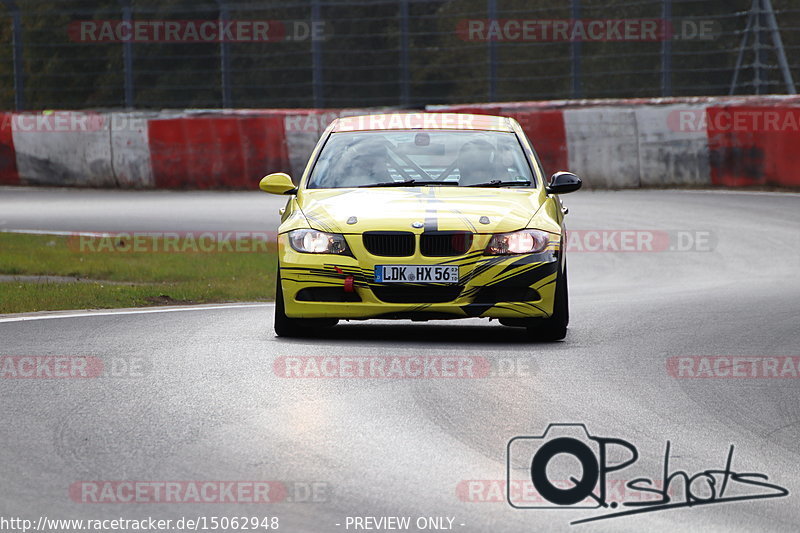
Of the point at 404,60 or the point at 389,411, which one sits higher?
the point at 404,60

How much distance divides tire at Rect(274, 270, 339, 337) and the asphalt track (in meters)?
0.12

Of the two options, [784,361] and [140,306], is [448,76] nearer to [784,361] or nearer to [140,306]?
[140,306]

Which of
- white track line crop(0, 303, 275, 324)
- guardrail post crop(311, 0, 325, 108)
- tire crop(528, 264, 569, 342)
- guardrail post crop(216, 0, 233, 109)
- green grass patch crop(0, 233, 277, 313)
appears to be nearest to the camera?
tire crop(528, 264, 569, 342)

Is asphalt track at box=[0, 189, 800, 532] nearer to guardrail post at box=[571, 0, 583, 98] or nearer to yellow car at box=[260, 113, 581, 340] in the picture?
yellow car at box=[260, 113, 581, 340]

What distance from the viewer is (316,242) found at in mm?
10000

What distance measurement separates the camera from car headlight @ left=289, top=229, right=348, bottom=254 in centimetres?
991

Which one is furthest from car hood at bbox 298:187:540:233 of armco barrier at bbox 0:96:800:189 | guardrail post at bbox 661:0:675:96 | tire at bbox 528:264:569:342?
guardrail post at bbox 661:0:675:96

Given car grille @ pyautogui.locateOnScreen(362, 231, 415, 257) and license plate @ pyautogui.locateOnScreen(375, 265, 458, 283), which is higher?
car grille @ pyautogui.locateOnScreen(362, 231, 415, 257)

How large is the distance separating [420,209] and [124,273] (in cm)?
636

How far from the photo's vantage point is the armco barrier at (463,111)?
22.3 metres

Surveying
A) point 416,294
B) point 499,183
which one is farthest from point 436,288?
point 499,183

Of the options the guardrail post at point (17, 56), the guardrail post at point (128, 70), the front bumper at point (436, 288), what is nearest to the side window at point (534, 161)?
the front bumper at point (436, 288)

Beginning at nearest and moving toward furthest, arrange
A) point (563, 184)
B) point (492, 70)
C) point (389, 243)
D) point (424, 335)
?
point (389, 243) < point (424, 335) < point (563, 184) < point (492, 70)

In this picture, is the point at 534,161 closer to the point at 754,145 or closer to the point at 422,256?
the point at 422,256
